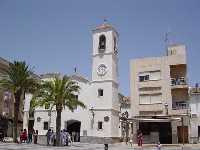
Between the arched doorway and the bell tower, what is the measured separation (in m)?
4.08

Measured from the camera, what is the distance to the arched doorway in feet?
167

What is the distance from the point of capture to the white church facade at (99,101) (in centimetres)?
4756

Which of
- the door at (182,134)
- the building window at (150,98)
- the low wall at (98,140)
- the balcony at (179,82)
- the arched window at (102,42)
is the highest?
the arched window at (102,42)

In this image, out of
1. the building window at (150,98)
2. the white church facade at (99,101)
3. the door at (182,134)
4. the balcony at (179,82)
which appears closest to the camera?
the door at (182,134)

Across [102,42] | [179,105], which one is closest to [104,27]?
[102,42]

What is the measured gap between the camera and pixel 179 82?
44.5 metres

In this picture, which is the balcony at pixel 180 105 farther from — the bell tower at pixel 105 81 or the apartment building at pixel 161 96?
the bell tower at pixel 105 81

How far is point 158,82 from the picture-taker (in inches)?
1773

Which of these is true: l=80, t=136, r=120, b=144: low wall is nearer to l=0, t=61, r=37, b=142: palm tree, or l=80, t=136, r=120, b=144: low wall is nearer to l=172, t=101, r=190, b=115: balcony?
l=172, t=101, r=190, b=115: balcony

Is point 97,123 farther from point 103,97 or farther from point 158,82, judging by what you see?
point 158,82

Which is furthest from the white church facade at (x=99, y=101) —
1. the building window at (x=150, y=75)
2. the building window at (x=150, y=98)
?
the building window at (x=150, y=75)

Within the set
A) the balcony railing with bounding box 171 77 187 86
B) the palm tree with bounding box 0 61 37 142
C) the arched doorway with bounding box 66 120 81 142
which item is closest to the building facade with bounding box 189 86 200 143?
the balcony railing with bounding box 171 77 187 86

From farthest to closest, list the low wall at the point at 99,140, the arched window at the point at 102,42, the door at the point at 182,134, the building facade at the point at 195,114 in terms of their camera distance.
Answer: the arched window at the point at 102,42, the low wall at the point at 99,140, the building facade at the point at 195,114, the door at the point at 182,134

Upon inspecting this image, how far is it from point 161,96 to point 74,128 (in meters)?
14.5
